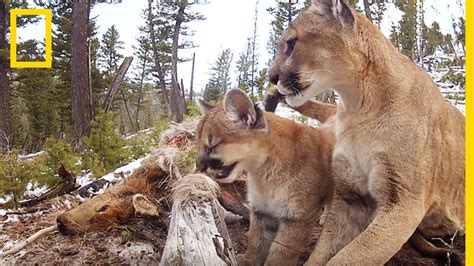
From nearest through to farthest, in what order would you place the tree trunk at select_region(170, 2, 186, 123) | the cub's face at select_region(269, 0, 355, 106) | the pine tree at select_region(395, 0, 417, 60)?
the cub's face at select_region(269, 0, 355, 106) < the pine tree at select_region(395, 0, 417, 60) < the tree trunk at select_region(170, 2, 186, 123)

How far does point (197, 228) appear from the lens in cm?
270

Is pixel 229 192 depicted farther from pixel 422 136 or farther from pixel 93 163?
pixel 93 163

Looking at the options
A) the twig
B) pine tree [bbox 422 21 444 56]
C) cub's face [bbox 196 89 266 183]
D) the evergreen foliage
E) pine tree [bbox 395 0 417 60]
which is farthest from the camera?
pine tree [bbox 395 0 417 60]

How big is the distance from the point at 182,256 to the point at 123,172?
2335 millimetres

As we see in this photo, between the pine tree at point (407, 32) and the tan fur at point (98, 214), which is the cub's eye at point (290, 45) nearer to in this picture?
the tan fur at point (98, 214)

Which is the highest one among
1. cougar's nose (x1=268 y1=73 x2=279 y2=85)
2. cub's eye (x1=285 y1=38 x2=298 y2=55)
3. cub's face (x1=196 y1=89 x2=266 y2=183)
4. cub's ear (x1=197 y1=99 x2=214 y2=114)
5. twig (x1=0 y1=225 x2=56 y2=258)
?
cub's eye (x1=285 y1=38 x2=298 y2=55)

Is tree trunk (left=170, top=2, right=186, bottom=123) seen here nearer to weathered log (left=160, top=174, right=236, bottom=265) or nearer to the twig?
the twig

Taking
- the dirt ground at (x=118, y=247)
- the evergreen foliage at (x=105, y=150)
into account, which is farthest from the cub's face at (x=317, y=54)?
the evergreen foliage at (x=105, y=150)

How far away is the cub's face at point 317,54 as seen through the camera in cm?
263

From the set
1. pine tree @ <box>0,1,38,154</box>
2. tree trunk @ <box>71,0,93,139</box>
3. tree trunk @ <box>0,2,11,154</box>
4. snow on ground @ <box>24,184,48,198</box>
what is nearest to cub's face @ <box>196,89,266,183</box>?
snow on ground @ <box>24,184,48,198</box>

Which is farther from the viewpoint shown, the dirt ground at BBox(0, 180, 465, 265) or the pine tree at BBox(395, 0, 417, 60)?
the pine tree at BBox(395, 0, 417, 60)

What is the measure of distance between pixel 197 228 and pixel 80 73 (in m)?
7.16

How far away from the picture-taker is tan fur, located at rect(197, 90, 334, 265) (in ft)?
9.88

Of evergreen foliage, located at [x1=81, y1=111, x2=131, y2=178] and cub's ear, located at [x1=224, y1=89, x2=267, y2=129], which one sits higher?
cub's ear, located at [x1=224, y1=89, x2=267, y2=129]
